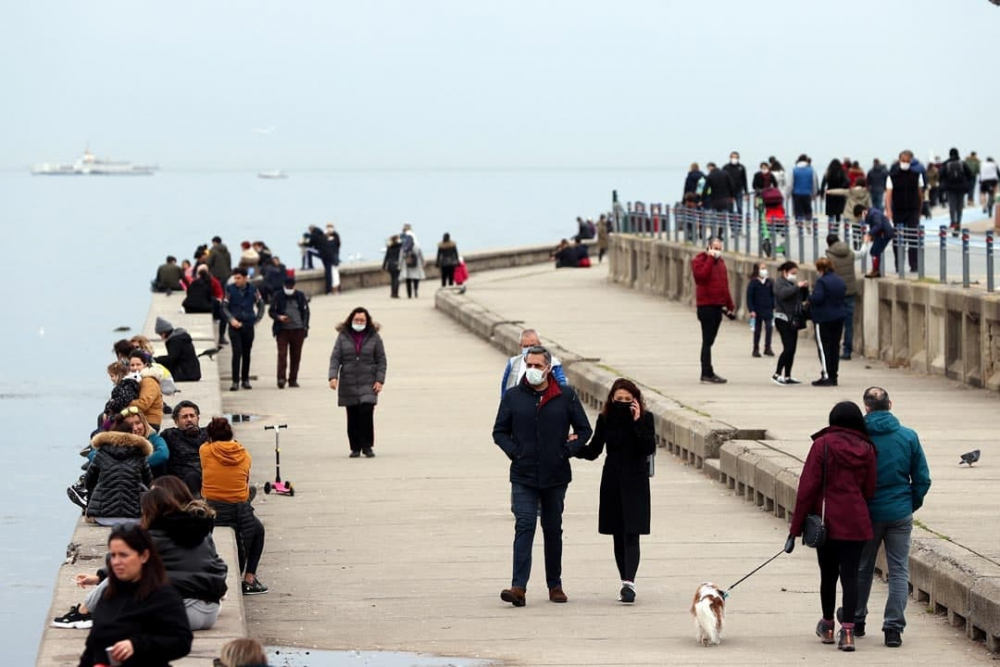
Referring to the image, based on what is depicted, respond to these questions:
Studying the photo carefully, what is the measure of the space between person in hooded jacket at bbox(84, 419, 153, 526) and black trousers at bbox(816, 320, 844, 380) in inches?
518

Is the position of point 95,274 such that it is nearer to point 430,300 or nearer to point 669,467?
point 430,300

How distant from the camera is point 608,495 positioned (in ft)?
43.4

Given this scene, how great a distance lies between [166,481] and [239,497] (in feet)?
10.8

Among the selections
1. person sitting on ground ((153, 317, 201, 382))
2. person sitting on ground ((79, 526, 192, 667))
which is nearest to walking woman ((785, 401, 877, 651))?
person sitting on ground ((79, 526, 192, 667))

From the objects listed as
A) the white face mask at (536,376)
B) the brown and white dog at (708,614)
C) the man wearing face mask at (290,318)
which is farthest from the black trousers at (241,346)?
the brown and white dog at (708,614)

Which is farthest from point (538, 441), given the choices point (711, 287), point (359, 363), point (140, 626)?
point (711, 287)

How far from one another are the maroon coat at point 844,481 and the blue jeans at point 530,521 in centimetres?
219

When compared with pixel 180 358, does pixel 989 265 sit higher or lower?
higher

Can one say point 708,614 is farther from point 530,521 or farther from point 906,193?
point 906,193

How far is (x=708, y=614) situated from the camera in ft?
39.3

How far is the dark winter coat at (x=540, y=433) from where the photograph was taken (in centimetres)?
1310

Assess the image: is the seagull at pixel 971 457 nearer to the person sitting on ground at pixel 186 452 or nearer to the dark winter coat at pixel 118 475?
the person sitting on ground at pixel 186 452

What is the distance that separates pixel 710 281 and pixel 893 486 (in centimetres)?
1364

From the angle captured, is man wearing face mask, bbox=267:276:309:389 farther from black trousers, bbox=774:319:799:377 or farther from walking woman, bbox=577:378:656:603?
walking woman, bbox=577:378:656:603
